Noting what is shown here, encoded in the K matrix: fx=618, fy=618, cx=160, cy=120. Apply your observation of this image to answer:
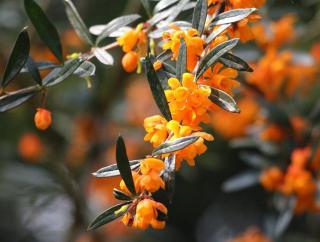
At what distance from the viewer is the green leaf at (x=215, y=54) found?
0.98 metres

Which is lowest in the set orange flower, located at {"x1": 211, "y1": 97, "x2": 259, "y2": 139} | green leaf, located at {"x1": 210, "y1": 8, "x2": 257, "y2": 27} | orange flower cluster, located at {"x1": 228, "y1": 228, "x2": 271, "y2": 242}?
orange flower cluster, located at {"x1": 228, "y1": 228, "x2": 271, "y2": 242}

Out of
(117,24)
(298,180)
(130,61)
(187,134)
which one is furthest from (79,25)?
(298,180)

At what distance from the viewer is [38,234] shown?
2.44 metres

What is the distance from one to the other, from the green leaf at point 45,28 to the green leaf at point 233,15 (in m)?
0.33

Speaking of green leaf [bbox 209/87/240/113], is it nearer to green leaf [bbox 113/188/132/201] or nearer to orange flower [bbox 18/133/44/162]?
green leaf [bbox 113/188/132/201]

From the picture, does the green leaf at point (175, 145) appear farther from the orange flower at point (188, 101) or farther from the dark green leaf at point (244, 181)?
the dark green leaf at point (244, 181)

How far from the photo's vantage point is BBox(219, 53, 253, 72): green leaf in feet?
3.37

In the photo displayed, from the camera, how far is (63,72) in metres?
1.14

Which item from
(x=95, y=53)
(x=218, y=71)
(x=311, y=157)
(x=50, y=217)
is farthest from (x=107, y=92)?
(x=218, y=71)

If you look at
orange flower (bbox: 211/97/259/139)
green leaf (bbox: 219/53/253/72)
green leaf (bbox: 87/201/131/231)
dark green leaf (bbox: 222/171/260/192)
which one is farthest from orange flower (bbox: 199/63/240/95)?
orange flower (bbox: 211/97/259/139)

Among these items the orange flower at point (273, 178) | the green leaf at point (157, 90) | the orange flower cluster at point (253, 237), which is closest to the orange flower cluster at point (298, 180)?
the orange flower at point (273, 178)

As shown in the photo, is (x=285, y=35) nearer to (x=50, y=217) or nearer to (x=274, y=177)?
(x=274, y=177)

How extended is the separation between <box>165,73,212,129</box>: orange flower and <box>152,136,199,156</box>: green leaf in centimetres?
6

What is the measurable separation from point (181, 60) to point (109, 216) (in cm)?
27
